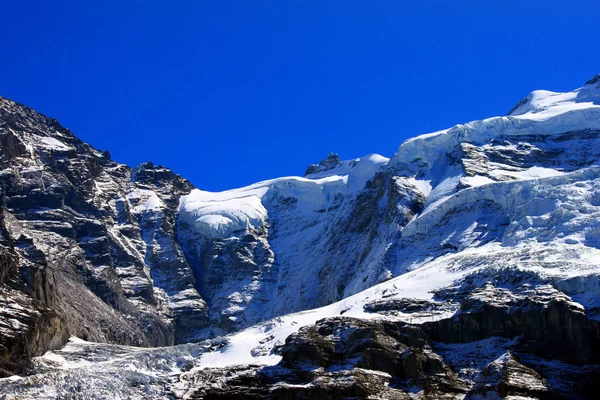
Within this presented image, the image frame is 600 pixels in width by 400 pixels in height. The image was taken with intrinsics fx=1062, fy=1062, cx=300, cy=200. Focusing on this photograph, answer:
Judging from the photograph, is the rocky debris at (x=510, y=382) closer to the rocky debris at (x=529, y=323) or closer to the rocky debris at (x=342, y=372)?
the rocky debris at (x=342, y=372)

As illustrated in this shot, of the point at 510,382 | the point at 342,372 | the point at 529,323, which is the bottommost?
the point at 510,382

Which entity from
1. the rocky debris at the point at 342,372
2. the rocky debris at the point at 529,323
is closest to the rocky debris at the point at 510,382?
the rocky debris at the point at 342,372

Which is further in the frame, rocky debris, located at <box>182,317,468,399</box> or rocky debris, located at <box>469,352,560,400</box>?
rocky debris, located at <box>182,317,468,399</box>

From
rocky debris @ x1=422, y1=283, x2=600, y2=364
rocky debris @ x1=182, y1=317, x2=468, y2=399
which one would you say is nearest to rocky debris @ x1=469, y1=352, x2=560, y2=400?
rocky debris @ x1=182, y1=317, x2=468, y2=399

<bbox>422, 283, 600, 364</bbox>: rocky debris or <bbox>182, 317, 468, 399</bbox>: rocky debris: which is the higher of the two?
<bbox>422, 283, 600, 364</bbox>: rocky debris

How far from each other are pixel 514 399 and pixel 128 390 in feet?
138

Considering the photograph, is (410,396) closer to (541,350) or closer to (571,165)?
(541,350)

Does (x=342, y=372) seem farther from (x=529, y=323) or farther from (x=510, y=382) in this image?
(x=529, y=323)

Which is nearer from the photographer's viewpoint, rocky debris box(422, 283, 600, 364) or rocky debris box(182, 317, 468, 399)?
rocky debris box(182, 317, 468, 399)

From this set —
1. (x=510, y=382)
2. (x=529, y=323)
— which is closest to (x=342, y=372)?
(x=510, y=382)

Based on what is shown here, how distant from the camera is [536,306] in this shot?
421 feet

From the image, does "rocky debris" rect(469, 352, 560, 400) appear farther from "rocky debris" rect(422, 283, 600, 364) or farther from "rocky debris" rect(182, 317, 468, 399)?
"rocky debris" rect(422, 283, 600, 364)

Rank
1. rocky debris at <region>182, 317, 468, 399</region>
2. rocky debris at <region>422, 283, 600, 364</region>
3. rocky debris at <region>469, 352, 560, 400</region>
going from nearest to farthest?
1. rocky debris at <region>469, 352, 560, 400</region>
2. rocky debris at <region>182, 317, 468, 399</region>
3. rocky debris at <region>422, 283, 600, 364</region>

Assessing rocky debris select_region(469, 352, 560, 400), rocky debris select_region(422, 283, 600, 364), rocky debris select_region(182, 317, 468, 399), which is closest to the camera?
rocky debris select_region(469, 352, 560, 400)
